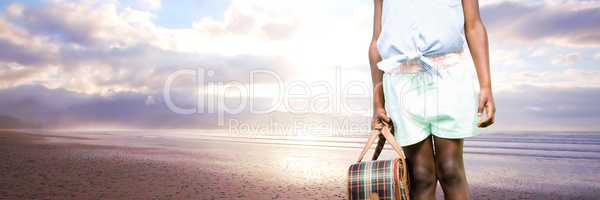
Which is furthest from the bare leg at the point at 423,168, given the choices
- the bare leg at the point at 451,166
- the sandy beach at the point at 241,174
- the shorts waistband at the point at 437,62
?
the sandy beach at the point at 241,174

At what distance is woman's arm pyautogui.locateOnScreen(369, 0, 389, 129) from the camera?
7.89 feet

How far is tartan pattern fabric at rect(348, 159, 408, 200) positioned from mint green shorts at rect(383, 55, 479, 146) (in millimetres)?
144

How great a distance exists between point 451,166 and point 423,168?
0.14 m

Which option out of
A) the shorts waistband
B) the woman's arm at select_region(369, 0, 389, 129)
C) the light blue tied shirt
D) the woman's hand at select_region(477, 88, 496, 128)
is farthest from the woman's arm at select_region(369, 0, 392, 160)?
the woman's hand at select_region(477, 88, 496, 128)

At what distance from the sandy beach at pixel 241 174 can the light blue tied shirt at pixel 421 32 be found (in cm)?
333

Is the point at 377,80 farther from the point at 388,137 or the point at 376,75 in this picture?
the point at 388,137

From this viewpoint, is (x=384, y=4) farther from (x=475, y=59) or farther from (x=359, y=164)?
(x=359, y=164)

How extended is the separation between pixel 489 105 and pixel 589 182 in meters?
6.38

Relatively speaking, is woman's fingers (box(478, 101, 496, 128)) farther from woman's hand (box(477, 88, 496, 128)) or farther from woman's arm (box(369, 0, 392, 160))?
woman's arm (box(369, 0, 392, 160))

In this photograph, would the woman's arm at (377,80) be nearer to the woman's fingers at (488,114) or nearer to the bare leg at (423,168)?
the bare leg at (423,168)

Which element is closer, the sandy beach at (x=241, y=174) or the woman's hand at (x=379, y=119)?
the woman's hand at (x=379, y=119)

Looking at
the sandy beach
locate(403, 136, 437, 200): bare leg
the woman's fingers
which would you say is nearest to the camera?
the woman's fingers

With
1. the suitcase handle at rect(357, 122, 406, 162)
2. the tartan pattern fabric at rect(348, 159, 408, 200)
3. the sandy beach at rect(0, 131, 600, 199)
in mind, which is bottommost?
the sandy beach at rect(0, 131, 600, 199)

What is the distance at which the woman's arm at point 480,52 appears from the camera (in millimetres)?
2139
